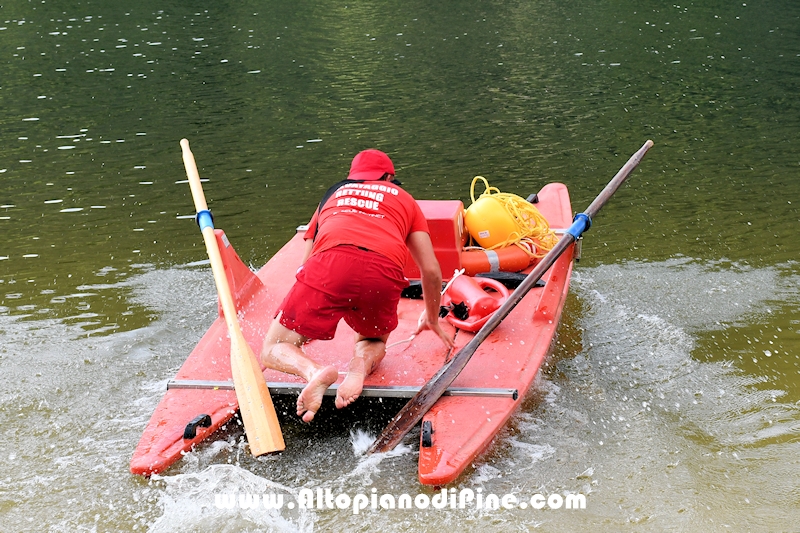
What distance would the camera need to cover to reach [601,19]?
21.4m

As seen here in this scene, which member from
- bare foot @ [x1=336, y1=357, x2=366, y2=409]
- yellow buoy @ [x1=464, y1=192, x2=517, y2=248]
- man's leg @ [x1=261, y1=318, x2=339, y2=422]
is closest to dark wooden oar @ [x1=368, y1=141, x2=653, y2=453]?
bare foot @ [x1=336, y1=357, x2=366, y2=409]

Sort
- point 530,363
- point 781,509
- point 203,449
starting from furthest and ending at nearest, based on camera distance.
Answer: point 530,363 < point 203,449 < point 781,509

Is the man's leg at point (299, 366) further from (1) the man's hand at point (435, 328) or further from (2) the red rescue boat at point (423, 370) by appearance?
(1) the man's hand at point (435, 328)

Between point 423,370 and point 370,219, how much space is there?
0.94 metres

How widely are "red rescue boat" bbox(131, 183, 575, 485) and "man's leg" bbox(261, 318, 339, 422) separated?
0.25 meters

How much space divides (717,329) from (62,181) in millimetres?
7938

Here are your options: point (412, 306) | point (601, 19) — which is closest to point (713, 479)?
point (412, 306)

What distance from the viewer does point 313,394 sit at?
4207 mm

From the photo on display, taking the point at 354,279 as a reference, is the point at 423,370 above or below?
below

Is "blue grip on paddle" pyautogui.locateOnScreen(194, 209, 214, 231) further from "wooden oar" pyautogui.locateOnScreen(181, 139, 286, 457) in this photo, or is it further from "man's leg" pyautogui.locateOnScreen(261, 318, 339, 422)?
"man's leg" pyautogui.locateOnScreen(261, 318, 339, 422)

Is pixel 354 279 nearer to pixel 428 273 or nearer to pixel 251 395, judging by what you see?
pixel 428 273

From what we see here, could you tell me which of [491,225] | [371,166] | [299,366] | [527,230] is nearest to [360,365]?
[299,366]

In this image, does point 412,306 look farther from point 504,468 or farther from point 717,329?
point 717,329

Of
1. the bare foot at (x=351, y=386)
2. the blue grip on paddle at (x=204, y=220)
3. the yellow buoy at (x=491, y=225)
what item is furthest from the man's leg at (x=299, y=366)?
the yellow buoy at (x=491, y=225)
